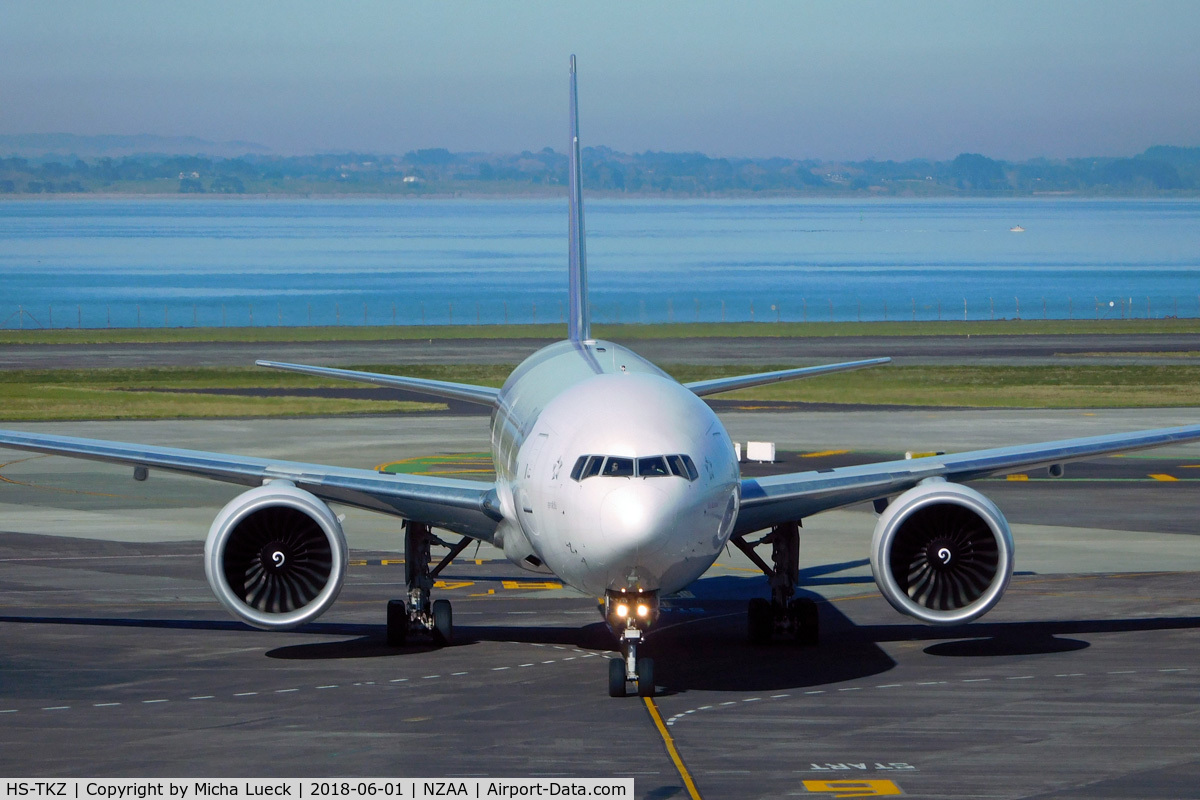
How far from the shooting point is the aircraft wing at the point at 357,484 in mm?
23156

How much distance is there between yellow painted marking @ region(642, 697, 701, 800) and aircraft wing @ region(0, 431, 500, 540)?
14.4 ft

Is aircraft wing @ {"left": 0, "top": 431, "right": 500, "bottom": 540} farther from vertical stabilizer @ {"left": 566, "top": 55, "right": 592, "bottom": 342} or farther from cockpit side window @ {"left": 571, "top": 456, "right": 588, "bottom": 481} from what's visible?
vertical stabilizer @ {"left": 566, "top": 55, "right": 592, "bottom": 342}

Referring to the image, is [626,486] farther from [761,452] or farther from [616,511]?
[761,452]

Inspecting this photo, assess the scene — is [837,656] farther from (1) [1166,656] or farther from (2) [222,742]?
(2) [222,742]

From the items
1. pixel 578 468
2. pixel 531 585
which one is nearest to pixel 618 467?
pixel 578 468

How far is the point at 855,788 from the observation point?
1636cm

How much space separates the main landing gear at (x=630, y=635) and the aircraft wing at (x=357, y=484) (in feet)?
11.3

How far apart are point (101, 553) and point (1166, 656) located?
71.0 feet

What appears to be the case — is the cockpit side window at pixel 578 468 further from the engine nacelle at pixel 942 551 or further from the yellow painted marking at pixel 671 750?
the engine nacelle at pixel 942 551

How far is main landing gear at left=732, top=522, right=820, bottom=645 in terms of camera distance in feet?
79.0

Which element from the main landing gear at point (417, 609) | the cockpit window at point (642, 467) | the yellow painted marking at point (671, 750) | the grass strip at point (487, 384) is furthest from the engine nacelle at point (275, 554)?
the grass strip at point (487, 384)

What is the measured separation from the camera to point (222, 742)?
1819cm

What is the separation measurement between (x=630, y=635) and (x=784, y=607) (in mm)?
4791

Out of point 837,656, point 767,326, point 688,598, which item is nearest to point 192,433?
point 688,598
